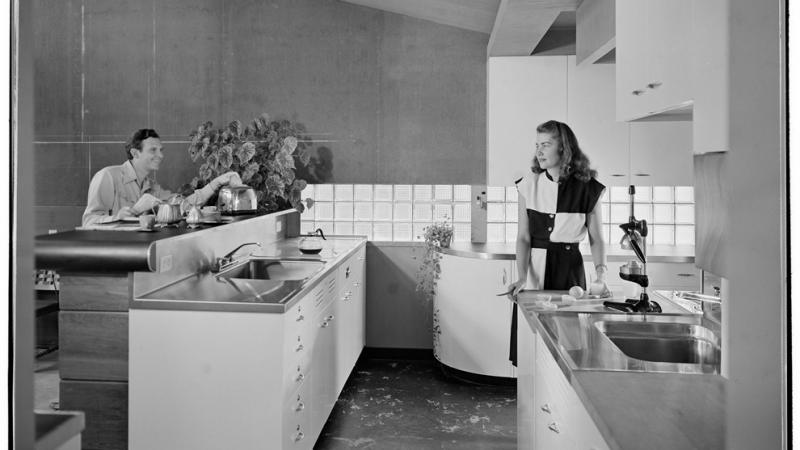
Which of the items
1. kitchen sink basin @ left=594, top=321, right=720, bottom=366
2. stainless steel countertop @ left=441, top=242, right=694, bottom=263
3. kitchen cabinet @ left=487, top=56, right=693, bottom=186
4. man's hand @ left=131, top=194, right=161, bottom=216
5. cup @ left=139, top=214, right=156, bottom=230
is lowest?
kitchen sink basin @ left=594, top=321, right=720, bottom=366

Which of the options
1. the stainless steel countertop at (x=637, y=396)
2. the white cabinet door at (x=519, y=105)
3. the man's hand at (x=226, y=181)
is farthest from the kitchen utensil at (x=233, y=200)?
the stainless steel countertop at (x=637, y=396)

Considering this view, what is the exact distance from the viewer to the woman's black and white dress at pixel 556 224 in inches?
110

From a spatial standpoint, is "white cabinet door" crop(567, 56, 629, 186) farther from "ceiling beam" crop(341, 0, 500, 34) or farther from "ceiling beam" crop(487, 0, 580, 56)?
"ceiling beam" crop(341, 0, 500, 34)

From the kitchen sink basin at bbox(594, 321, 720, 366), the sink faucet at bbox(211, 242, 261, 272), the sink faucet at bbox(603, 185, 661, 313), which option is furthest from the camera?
the sink faucet at bbox(211, 242, 261, 272)

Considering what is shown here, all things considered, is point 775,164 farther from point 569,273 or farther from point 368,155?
point 368,155

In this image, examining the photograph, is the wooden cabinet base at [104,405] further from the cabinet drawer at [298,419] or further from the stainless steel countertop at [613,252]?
the stainless steel countertop at [613,252]

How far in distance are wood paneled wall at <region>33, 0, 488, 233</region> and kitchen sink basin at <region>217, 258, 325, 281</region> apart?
4.80 feet

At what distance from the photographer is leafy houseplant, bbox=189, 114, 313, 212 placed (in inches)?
153

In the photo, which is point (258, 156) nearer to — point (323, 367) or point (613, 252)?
point (323, 367)

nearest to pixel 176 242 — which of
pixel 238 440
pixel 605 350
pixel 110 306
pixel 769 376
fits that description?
pixel 110 306

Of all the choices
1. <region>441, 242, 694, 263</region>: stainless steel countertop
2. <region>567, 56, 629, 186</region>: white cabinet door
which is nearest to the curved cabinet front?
<region>441, 242, 694, 263</region>: stainless steel countertop

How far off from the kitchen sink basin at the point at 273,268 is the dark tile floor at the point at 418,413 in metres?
0.81

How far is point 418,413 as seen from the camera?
315cm

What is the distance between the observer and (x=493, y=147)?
3852 mm
